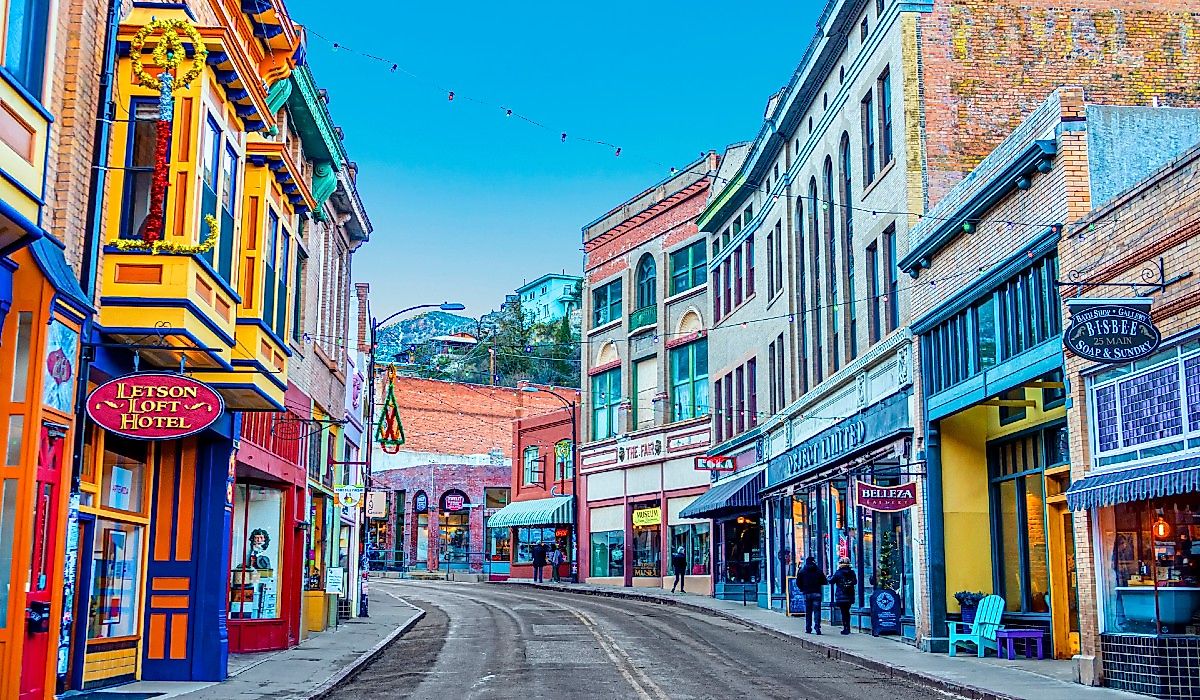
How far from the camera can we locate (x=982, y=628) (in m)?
20.4

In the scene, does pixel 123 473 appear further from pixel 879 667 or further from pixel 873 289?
pixel 873 289

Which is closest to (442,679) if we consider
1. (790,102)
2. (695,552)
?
(790,102)

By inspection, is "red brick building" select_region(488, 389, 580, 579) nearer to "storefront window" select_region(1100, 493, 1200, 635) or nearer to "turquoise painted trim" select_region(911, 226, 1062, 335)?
"turquoise painted trim" select_region(911, 226, 1062, 335)

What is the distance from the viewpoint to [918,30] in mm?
25422

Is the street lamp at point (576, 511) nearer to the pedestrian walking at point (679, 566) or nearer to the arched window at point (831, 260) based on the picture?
the pedestrian walking at point (679, 566)

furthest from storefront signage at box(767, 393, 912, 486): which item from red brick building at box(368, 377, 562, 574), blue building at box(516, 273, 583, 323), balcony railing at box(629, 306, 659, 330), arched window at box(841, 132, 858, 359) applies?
blue building at box(516, 273, 583, 323)

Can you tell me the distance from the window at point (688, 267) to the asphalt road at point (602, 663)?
17.6 meters

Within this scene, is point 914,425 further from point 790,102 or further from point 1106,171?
point 790,102

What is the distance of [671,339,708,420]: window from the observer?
4659 cm

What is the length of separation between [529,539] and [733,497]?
2336cm

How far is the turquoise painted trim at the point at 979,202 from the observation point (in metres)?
17.7

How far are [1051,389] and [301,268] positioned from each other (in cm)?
1338

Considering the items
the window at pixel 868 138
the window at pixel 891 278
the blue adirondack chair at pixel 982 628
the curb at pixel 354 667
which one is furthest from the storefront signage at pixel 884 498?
the curb at pixel 354 667

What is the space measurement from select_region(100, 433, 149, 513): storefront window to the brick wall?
49.8 feet
